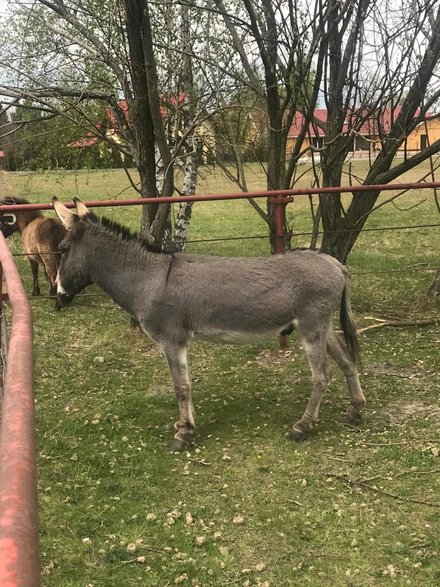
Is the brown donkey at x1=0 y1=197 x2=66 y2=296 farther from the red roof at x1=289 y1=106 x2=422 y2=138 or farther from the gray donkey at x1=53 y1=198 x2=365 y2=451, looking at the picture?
the gray donkey at x1=53 y1=198 x2=365 y2=451

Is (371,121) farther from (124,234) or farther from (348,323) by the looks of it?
(124,234)

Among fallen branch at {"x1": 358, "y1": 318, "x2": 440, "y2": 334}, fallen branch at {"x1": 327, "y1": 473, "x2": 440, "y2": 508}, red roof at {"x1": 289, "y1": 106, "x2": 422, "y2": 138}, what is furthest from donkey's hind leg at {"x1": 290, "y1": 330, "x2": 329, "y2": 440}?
red roof at {"x1": 289, "y1": 106, "x2": 422, "y2": 138}

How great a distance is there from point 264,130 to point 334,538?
6.34 metres

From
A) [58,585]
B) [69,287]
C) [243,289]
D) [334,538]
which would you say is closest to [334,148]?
[243,289]

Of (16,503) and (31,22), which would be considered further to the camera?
(31,22)

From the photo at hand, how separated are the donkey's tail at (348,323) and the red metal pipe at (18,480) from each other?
10.4 feet

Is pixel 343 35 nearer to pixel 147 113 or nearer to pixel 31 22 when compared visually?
pixel 147 113

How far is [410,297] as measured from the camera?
7691mm

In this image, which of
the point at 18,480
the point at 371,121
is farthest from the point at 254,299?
the point at 371,121

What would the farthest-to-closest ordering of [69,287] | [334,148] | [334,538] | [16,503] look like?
1. [334,148]
2. [69,287]
3. [334,538]
4. [16,503]

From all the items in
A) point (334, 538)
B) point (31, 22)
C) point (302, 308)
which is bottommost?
point (334, 538)

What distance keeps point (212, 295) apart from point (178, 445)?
107 centimetres

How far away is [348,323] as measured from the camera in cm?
431

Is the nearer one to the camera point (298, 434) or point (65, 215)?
point (298, 434)
